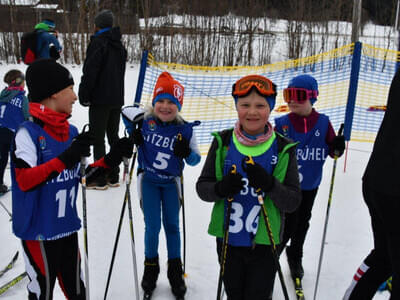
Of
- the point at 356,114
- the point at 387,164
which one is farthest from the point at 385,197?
the point at 356,114

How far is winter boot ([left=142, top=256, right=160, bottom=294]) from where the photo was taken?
9.38 ft

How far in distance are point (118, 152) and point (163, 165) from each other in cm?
53

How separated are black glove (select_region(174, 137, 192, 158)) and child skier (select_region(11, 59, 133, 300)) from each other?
2.44ft

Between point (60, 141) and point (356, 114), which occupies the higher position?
point (60, 141)

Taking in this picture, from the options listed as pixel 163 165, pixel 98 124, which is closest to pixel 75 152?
pixel 163 165

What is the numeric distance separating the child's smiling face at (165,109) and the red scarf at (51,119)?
81cm

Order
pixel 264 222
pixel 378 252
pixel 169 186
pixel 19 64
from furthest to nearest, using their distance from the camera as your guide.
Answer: pixel 19 64
pixel 169 186
pixel 378 252
pixel 264 222

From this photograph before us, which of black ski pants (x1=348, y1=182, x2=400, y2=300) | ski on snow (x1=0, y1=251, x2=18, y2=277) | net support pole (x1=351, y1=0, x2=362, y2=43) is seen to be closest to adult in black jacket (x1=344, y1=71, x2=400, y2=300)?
black ski pants (x1=348, y1=182, x2=400, y2=300)

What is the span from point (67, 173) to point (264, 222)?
1.14 m

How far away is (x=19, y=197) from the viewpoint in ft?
6.57

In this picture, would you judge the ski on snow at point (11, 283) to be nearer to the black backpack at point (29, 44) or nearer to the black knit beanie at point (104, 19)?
the black knit beanie at point (104, 19)

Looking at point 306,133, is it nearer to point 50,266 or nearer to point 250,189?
point 250,189

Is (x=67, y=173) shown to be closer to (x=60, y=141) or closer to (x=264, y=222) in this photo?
(x=60, y=141)

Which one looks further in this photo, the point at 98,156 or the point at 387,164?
the point at 98,156
